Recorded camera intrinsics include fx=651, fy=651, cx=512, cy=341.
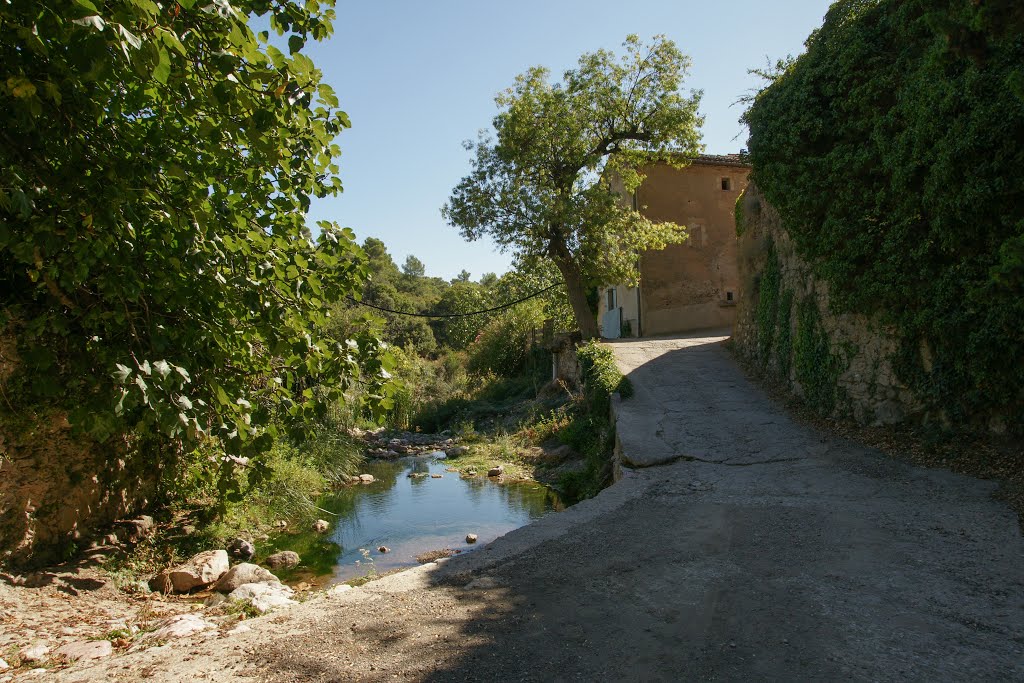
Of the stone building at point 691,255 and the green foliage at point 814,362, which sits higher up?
the stone building at point 691,255

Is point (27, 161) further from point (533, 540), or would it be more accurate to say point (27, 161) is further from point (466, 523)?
point (466, 523)

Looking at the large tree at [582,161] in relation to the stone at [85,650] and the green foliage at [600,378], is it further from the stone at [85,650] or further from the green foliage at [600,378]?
the stone at [85,650]

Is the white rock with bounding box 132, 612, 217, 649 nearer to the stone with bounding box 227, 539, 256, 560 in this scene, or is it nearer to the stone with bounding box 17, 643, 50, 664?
the stone with bounding box 17, 643, 50, 664

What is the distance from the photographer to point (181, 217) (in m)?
4.27

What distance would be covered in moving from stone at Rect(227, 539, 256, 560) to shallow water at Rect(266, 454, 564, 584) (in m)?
0.39

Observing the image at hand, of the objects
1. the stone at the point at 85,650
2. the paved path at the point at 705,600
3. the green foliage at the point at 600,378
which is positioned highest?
the green foliage at the point at 600,378

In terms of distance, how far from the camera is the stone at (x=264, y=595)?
5.88 metres

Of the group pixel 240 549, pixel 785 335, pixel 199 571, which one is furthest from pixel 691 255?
pixel 199 571

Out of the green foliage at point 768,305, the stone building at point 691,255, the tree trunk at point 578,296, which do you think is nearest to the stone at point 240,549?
the green foliage at point 768,305

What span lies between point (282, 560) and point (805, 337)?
8446 mm

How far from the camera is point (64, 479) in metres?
6.56

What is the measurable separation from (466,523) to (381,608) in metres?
6.05

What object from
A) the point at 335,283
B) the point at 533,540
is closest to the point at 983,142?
the point at 533,540

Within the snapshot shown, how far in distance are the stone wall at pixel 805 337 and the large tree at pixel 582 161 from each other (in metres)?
4.86
